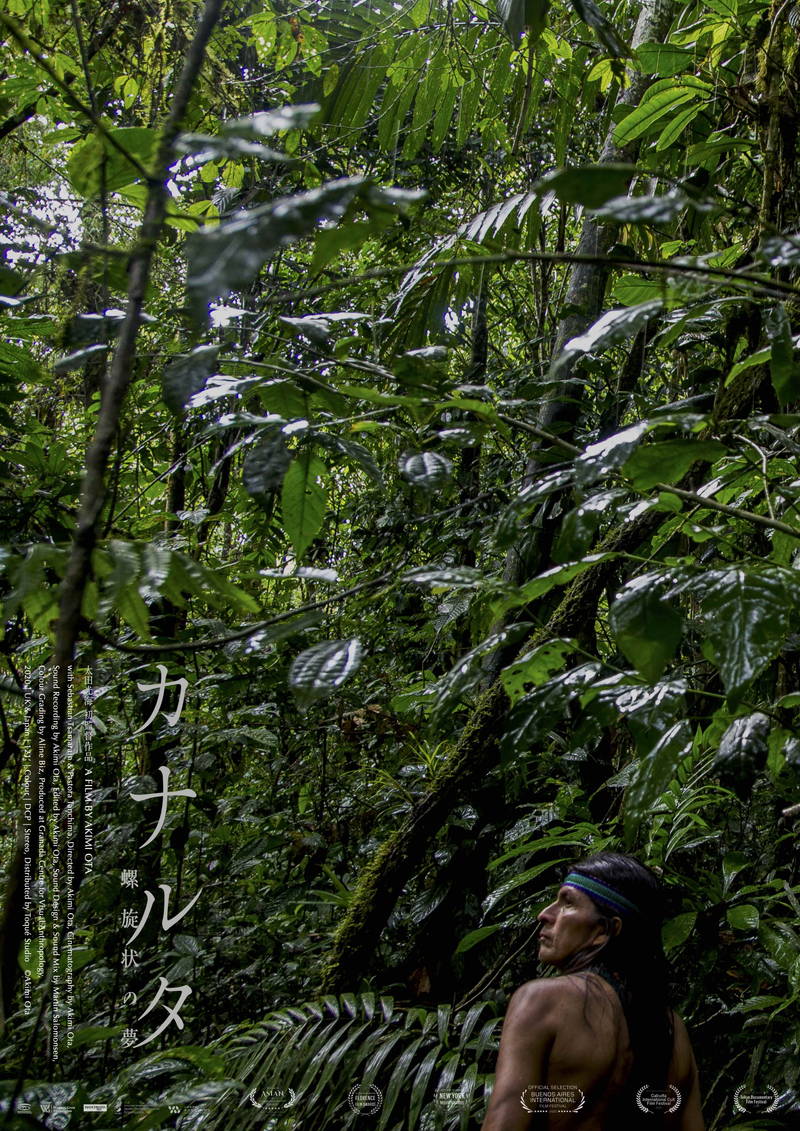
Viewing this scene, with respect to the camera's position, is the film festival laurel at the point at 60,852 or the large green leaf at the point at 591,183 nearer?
the large green leaf at the point at 591,183

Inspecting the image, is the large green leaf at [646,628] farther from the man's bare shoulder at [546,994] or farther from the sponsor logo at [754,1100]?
the sponsor logo at [754,1100]

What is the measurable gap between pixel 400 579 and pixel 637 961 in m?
1.31

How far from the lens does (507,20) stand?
3.26 ft

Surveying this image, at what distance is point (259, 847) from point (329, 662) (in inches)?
93.4

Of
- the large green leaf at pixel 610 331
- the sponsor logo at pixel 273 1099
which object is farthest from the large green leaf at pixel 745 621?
the sponsor logo at pixel 273 1099

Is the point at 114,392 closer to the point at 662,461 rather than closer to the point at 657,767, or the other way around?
the point at 662,461

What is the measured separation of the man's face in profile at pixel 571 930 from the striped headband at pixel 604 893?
0.01m

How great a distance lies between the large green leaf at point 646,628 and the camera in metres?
0.74

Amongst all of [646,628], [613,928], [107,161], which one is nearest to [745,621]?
[646,628]

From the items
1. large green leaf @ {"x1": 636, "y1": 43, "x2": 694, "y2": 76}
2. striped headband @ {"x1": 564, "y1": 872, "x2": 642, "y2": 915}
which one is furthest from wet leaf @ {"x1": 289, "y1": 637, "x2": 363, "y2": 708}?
large green leaf @ {"x1": 636, "y1": 43, "x2": 694, "y2": 76}

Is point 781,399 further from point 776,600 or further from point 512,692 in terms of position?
point 512,692

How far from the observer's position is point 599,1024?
1.57m

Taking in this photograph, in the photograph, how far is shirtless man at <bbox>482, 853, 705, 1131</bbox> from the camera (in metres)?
1.53

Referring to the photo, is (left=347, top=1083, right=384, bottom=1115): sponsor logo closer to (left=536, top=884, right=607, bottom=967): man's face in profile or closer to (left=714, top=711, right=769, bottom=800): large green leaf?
(left=536, top=884, right=607, bottom=967): man's face in profile
